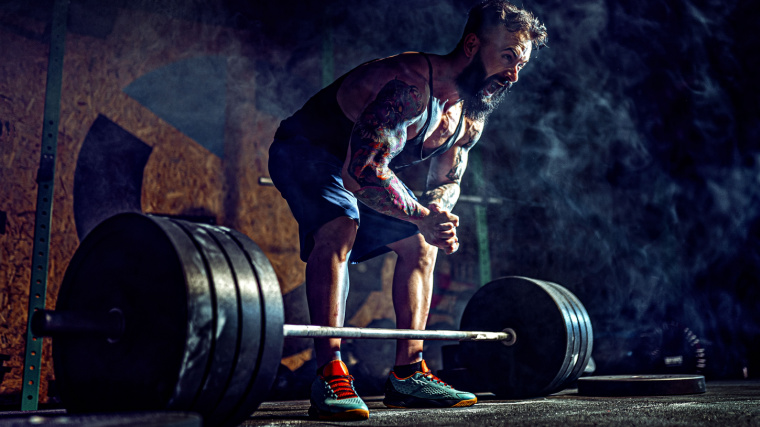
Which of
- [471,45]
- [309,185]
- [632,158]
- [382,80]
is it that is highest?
[632,158]

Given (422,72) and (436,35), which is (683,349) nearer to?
(436,35)

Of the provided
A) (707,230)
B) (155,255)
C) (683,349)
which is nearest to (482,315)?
(155,255)

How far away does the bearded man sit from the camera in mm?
1567

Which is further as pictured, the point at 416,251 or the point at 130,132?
the point at 130,132

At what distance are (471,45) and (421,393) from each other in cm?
101

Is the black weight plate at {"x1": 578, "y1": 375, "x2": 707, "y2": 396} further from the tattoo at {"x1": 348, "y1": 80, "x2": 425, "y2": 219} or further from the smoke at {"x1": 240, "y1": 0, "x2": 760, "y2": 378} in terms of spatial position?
the smoke at {"x1": 240, "y1": 0, "x2": 760, "y2": 378}

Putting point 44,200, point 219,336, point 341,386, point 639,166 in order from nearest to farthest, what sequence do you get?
point 219,336
point 341,386
point 44,200
point 639,166

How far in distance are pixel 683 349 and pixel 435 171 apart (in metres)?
2.02

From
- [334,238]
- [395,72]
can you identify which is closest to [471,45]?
→ [395,72]

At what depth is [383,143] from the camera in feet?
5.16

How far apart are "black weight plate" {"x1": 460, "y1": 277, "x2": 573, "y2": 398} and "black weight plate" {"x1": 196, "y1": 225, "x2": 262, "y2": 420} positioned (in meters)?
1.26

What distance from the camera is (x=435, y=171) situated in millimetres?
2053

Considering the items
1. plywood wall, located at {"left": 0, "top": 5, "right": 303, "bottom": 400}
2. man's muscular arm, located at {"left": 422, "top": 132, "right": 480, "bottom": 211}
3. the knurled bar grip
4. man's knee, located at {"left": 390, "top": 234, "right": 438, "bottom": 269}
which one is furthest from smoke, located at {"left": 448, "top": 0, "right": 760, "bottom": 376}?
the knurled bar grip

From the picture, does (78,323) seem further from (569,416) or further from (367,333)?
(569,416)
